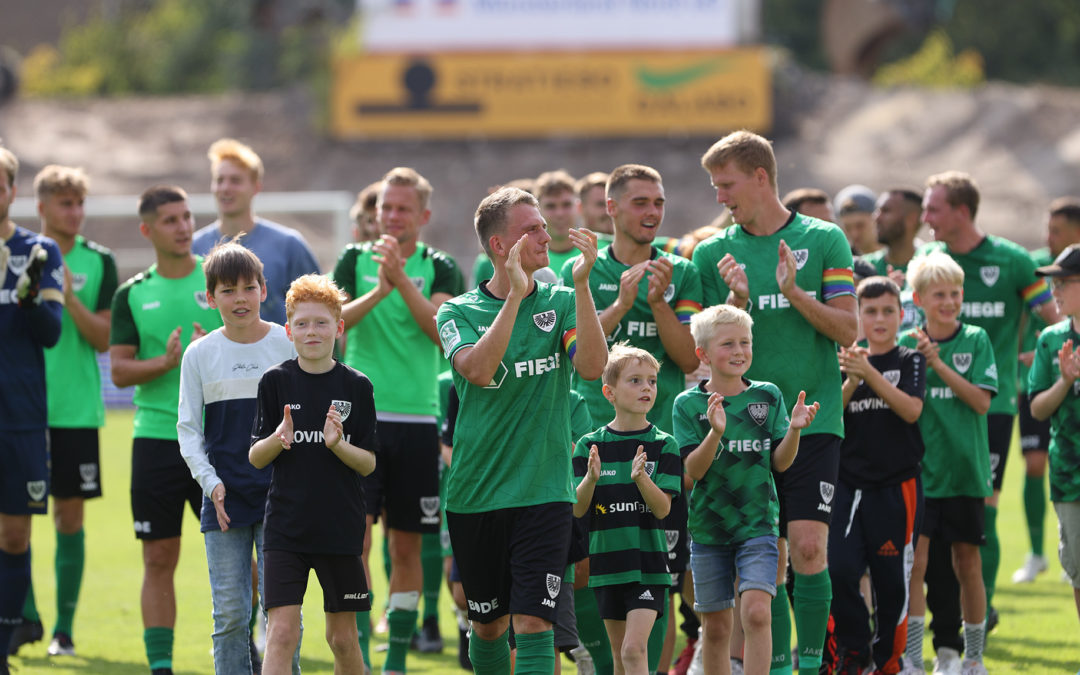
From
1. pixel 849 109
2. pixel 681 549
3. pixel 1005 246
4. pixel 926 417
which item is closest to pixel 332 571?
pixel 681 549

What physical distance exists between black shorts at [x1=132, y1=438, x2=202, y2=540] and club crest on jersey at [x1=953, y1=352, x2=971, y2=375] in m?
3.98

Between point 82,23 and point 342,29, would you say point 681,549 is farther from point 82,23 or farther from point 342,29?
point 82,23

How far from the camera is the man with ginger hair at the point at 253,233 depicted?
7.50 meters

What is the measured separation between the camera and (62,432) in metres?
8.41

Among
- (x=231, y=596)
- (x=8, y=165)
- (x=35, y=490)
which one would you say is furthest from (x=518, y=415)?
(x=8, y=165)

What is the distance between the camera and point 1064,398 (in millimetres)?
6930

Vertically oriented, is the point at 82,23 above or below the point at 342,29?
above

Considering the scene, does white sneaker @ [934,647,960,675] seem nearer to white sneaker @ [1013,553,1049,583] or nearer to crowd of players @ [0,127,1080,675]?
crowd of players @ [0,127,1080,675]

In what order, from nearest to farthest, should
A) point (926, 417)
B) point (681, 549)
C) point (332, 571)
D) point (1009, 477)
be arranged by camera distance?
point (332, 571), point (681, 549), point (926, 417), point (1009, 477)

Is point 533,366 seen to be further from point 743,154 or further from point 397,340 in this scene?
point 397,340

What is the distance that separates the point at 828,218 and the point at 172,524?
163 inches

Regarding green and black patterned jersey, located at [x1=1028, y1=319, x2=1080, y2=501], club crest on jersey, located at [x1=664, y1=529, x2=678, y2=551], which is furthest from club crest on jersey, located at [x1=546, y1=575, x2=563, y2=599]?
green and black patterned jersey, located at [x1=1028, y1=319, x2=1080, y2=501]

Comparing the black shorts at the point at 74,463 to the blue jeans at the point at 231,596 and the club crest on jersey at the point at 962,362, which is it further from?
the club crest on jersey at the point at 962,362

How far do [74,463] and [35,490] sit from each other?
1.10 metres
